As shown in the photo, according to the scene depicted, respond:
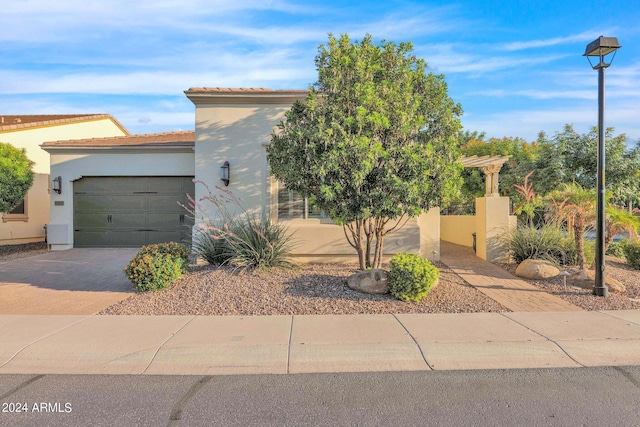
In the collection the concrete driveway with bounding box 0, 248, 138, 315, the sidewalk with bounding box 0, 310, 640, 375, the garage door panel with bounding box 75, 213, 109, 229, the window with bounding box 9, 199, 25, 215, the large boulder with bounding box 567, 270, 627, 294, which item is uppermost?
the window with bounding box 9, 199, 25, 215

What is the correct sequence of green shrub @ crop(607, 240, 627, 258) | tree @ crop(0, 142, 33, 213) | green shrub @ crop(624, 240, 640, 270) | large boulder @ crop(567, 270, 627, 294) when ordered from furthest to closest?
tree @ crop(0, 142, 33, 213) → green shrub @ crop(607, 240, 627, 258) → green shrub @ crop(624, 240, 640, 270) → large boulder @ crop(567, 270, 627, 294)

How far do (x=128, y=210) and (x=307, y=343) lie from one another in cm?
1055

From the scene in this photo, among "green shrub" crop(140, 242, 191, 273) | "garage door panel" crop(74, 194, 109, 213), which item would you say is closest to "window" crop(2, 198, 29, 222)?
"garage door panel" crop(74, 194, 109, 213)

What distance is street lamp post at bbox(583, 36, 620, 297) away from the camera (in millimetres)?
6809

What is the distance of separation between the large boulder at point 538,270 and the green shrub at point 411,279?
10.1ft

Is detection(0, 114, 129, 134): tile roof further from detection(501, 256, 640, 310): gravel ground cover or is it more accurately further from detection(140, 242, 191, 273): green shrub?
detection(501, 256, 640, 310): gravel ground cover

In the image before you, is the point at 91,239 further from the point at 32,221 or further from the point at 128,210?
the point at 32,221

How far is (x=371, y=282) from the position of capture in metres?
7.16

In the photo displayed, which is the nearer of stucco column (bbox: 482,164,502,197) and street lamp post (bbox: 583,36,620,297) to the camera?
street lamp post (bbox: 583,36,620,297)

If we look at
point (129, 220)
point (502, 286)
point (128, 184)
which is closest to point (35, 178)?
point (128, 184)

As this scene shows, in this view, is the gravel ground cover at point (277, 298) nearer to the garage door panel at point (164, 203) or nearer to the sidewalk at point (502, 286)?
the sidewalk at point (502, 286)

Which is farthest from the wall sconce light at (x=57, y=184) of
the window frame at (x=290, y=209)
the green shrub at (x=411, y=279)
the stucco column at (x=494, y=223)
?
the stucco column at (x=494, y=223)

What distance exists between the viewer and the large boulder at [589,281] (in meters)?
7.66

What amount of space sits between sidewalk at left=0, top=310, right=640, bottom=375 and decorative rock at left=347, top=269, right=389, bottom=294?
1080mm
